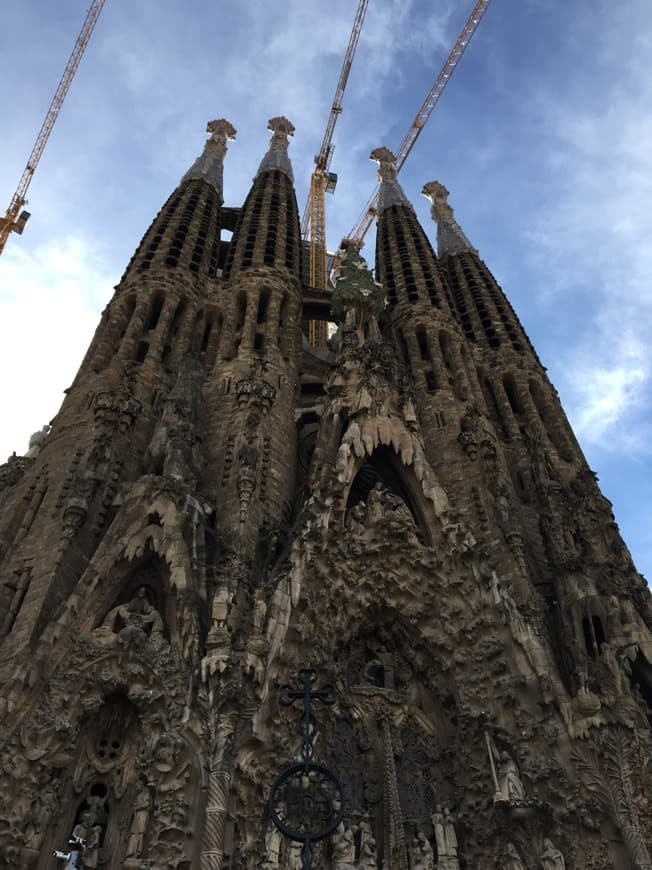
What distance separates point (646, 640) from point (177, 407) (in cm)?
1134

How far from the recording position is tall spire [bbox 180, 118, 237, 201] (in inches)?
1268

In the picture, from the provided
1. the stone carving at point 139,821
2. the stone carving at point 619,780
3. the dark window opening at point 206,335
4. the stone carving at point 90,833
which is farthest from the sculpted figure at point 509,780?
the dark window opening at point 206,335

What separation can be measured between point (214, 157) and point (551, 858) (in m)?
31.9

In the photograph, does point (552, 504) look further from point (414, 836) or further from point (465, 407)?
point (414, 836)

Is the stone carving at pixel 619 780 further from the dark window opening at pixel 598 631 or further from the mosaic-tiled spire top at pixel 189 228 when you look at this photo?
the mosaic-tiled spire top at pixel 189 228

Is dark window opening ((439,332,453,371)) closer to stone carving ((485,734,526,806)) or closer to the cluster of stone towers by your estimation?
the cluster of stone towers

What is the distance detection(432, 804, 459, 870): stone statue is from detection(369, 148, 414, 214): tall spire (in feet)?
99.4

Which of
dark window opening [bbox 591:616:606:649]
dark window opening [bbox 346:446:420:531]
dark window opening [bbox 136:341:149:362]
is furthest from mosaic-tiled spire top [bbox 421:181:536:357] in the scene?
dark window opening [bbox 591:616:606:649]

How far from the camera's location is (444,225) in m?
37.6

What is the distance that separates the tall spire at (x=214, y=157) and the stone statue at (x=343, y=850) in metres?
26.5

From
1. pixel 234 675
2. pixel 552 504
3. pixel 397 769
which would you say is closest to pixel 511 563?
pixel 552 504

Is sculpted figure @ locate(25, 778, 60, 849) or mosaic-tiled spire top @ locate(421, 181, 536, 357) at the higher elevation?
mosaic-tiled spire top @ locate(421, 181, 536, 357)

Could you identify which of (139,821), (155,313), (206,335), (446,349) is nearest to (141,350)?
(155,313)

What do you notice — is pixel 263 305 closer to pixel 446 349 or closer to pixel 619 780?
pixel 446 349
